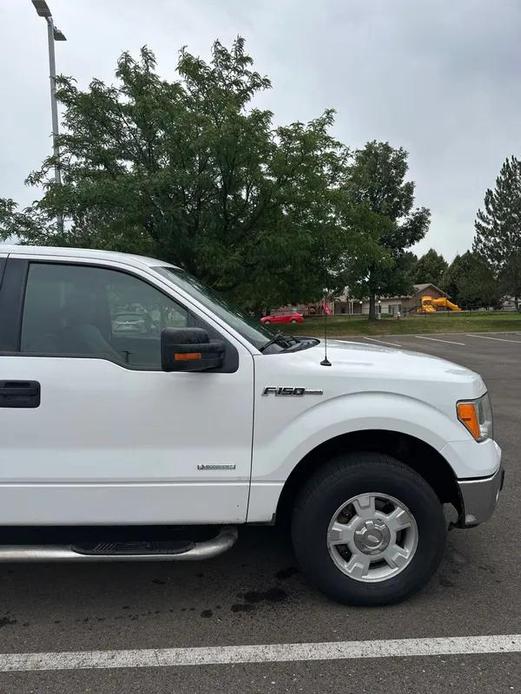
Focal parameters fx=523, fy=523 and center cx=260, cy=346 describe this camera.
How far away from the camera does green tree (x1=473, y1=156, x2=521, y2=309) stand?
38.0m

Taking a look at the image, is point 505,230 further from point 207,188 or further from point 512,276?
point 207,188

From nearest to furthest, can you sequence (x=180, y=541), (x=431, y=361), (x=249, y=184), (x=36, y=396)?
(x=36, y=396), (x=180, y=541), (x=431, y=361), (x=249, y=184)

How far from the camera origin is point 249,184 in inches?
353

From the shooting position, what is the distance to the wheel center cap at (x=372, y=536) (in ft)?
9.12

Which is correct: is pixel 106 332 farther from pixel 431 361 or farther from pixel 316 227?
pixel 316 227

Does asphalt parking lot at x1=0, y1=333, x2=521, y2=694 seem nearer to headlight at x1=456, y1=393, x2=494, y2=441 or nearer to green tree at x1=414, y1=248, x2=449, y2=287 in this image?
headlight at x1=456, y1=393, x2=494, y2=441

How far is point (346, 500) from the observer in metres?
2.75

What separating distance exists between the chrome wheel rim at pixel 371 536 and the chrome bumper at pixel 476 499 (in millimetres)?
294

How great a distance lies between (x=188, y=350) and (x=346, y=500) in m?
1.15

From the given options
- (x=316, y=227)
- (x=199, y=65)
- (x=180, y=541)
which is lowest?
(x=180, y=541)

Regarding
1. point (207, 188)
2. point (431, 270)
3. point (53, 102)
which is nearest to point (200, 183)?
point (207, 188)

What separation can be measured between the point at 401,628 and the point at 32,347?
2.38 metres

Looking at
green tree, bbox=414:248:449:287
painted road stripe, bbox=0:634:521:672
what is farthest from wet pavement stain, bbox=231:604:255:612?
green tree, bbox=414:248:449:287

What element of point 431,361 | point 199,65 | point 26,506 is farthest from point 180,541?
point 199,65
